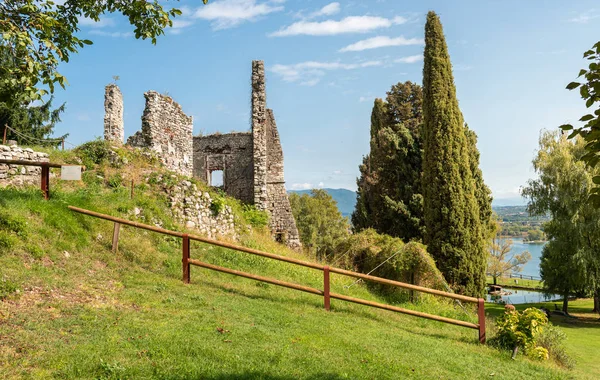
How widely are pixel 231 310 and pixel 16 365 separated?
136 inches

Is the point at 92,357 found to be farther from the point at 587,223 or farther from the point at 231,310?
the point at 587,223

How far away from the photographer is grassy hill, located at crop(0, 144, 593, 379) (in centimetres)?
523

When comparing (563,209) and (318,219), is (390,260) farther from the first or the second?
(318,219)

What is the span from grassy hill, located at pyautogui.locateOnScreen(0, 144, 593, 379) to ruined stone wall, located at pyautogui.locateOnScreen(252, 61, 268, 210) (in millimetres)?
6850

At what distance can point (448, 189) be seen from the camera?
1716 centimetres

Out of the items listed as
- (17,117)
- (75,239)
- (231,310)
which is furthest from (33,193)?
(17,117)

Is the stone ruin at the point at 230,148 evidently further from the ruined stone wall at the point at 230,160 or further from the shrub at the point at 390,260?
the shrub at the point at 390,260

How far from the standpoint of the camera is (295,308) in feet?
28.0

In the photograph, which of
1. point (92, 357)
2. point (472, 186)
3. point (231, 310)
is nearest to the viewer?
point (92, 357)

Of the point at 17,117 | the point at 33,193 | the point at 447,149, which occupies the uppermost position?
the point at 17,117

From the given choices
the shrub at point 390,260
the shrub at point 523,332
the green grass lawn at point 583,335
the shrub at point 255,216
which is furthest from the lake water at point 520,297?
the shrub at point 523,332

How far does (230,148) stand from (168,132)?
327 centimetres

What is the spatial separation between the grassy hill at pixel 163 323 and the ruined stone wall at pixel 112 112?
5.16 metres

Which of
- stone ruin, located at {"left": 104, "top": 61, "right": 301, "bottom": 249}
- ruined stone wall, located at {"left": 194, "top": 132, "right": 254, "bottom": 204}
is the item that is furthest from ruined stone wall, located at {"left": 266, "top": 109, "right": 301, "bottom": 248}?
ruined stone wall, located at {"left": 194, "top": 132, "right": 254, "bottom": 204}
